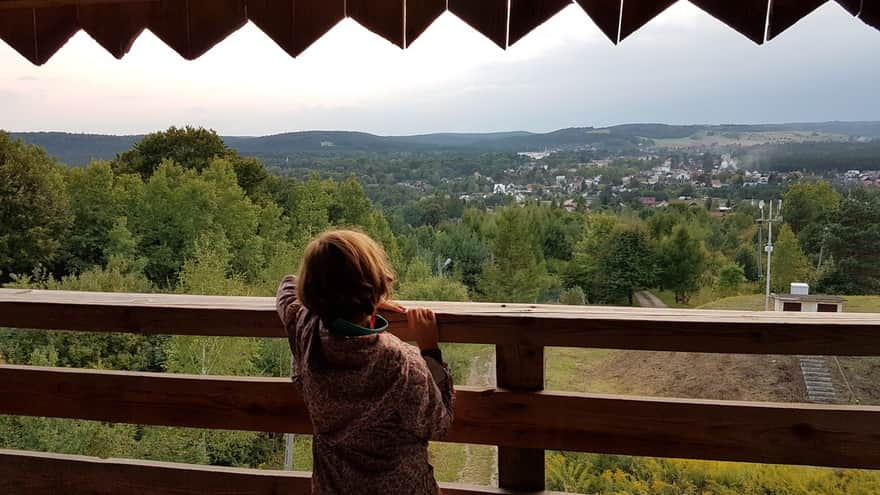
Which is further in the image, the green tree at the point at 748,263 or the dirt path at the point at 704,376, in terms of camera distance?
the green tree at the point at 748,263

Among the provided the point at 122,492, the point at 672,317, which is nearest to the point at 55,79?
the point at 122,492

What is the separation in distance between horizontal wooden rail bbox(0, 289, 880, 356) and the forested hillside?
703 mm

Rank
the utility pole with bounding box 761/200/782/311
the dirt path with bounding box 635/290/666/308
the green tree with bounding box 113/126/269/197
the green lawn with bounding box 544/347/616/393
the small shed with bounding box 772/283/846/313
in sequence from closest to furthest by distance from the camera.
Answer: the small shed with bounding box 772/283/846/313
the green lawn with bounding box 544/347/616/393
the utility pole with bounding box 761/200/782/311
the dirt path with bounding box 635/290/666/308
the green tree with bounding box 113/126/269/197

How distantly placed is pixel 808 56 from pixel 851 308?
1152 millimetres

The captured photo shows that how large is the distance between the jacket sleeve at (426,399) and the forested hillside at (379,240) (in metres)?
0.95

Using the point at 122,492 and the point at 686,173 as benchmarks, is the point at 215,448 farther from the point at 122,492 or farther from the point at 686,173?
the point at 686,173

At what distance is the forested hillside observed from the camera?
2.74 m

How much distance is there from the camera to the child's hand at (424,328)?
1.24 meters

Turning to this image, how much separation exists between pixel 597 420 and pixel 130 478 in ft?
3.76

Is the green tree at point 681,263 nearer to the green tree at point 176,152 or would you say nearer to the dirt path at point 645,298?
the dirt path at point 645,298

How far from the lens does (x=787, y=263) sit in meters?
2.95

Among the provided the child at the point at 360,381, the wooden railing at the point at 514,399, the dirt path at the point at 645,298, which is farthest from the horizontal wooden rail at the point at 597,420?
the dirt path at the point at 645,298

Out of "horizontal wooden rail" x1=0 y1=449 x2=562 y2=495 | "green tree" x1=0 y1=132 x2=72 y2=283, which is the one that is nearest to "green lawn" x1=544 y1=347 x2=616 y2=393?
"horizontal wooden rail" x1=0 y1=449 x2=562 y2=495

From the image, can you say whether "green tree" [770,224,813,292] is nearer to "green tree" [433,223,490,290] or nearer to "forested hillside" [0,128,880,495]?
"forested hillside" [0,128,880,495]
